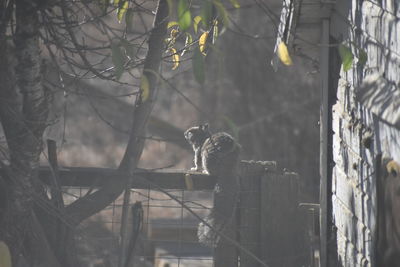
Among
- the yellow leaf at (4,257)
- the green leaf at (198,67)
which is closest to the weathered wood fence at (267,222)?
the yellow leaf at (4,257)

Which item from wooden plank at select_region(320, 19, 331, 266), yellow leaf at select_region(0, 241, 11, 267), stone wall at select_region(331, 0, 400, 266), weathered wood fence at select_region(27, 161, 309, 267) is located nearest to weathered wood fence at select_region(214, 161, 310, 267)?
weathered wood fence at select_region(27, 161, 309, 267)

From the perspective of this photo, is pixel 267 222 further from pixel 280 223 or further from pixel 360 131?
pixel 360 131

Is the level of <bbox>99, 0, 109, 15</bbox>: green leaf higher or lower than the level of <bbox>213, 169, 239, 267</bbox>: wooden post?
higher

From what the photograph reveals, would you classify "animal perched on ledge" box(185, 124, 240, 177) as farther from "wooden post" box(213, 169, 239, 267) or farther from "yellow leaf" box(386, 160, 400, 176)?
"yellow leaf" box(386, 160, 400, 176)

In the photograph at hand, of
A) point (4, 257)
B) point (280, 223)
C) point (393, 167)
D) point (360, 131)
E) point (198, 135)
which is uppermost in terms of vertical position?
point (198, 135)

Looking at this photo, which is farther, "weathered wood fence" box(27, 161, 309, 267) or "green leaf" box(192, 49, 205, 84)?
"weathered wood fence" box(27, 161, 309, 267)

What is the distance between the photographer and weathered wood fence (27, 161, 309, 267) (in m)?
4.61

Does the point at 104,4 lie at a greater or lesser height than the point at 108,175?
greater

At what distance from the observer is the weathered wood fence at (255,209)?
4.61 meters

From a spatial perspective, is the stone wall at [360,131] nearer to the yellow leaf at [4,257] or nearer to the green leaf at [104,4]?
the green leaf at [104,4]

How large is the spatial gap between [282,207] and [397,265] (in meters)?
1.75

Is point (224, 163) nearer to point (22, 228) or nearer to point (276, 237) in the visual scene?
point (276, 237)

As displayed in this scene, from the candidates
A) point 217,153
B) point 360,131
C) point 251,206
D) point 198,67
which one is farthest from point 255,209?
point 198,67

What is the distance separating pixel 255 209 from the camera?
4.70 meters
